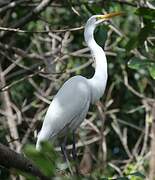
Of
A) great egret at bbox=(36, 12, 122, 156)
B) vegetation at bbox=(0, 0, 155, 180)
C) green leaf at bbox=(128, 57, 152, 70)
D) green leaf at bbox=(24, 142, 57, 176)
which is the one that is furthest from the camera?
vegetation at bbox=(0, 0, 155, 180)

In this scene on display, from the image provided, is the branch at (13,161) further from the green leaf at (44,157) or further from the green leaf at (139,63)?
the green leaf at (139,63)

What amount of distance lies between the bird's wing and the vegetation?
0.15 meters

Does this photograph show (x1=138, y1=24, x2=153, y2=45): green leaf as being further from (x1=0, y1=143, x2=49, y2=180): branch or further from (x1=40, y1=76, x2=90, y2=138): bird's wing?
(x1=40, y1=76, x2=90, y2=138): bird's wing

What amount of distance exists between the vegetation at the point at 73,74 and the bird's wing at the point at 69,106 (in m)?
0.15

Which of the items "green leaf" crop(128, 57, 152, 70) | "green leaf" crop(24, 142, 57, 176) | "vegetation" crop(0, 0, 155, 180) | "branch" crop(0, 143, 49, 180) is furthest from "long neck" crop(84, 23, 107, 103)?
"green leaf" crop(24, 142, 57, 176)

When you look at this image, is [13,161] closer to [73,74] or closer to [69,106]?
[69,106]

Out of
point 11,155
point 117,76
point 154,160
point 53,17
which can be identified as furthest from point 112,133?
point 154,160

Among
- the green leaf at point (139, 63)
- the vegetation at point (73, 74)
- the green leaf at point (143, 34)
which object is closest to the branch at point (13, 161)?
the green leaf at point (143, 34)

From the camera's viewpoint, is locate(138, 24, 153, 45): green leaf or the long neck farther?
the long neck

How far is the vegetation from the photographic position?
2.90m

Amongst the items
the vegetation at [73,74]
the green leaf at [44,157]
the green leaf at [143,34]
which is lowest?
the vegetation at [73,74]

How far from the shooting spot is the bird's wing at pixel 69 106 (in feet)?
8.38

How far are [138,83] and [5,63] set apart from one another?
1.16 m

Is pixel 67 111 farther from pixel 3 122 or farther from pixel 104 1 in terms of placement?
pixel 3 122
